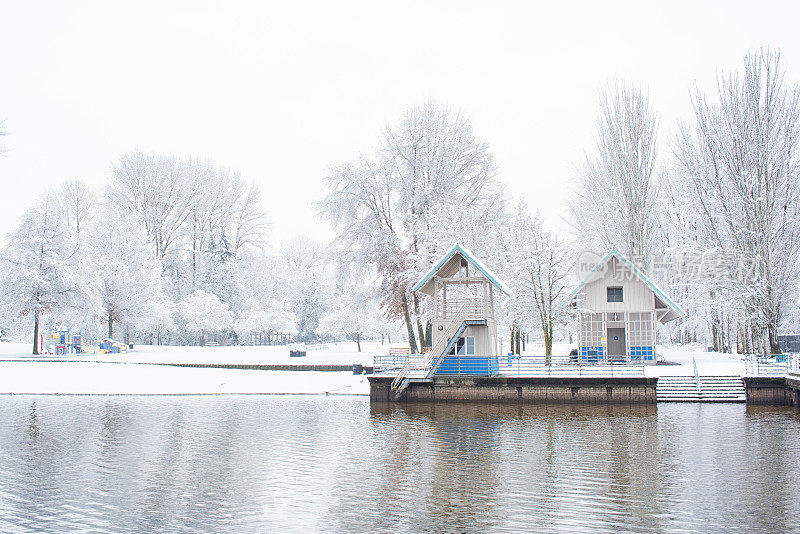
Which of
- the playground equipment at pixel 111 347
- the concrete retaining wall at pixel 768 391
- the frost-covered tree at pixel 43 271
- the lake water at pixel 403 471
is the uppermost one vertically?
the frost-covered tree at pixel 43 271

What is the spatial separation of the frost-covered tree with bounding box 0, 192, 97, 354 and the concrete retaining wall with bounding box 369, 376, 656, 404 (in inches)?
1229

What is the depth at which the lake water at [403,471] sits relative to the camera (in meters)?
11.6

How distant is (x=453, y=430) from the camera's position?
21266 mm

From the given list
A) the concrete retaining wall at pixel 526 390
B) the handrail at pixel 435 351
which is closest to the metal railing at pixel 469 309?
the handrail at pixel 435 351

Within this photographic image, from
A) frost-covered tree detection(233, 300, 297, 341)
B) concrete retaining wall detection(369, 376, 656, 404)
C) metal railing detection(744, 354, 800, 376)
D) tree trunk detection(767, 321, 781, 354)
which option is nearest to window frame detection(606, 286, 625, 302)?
metal railing detection(744, 354, 800, 376)

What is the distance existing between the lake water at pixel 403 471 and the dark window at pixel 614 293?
41.1ft

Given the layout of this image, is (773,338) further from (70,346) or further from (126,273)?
(126,273)

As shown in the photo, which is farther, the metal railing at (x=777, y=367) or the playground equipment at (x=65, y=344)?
the playground equipment at (x=65, y=344)

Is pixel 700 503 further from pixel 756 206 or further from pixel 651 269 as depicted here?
pixel 651 269

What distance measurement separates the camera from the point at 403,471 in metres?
15.3

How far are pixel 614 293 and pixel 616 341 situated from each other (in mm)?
3013

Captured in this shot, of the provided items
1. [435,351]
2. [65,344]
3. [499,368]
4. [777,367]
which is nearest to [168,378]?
[435,351]

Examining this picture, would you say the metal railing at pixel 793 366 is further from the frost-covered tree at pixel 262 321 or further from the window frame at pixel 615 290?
the frost-covered tree at pixel 262 321

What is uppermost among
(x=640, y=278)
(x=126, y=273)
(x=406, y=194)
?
(x=406, y=194)
